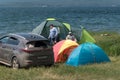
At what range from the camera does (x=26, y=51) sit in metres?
19.2

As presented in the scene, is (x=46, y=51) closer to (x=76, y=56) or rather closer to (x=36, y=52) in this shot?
(x=36, y=52)

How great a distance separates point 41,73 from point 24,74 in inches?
30.8

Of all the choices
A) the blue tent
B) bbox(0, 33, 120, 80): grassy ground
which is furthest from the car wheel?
the blue tent

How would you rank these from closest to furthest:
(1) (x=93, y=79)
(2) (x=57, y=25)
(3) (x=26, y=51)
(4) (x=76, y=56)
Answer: (1) (x=93, y=79) < (3) (x=26, y=51) < (4) (x=76, y=56) < (2) (x=57, y=25)

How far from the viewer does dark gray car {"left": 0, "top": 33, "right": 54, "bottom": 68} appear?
1917 cm

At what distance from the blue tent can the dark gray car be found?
181 cm

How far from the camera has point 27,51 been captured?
62.8ft

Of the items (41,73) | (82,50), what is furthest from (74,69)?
(82,50)

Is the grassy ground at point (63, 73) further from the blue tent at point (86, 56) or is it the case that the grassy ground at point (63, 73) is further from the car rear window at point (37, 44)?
the blue tent at point (86, 56)

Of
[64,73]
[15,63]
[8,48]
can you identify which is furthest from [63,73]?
[8,48]

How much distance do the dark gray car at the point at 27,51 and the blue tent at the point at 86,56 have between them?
1815 mm

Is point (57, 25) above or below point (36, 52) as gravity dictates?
below

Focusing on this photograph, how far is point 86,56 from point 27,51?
3.57 m

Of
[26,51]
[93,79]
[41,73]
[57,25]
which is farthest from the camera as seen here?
[57,25]
